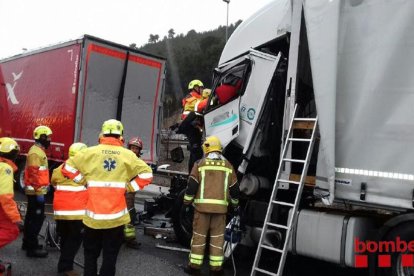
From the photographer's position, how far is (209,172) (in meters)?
5.22

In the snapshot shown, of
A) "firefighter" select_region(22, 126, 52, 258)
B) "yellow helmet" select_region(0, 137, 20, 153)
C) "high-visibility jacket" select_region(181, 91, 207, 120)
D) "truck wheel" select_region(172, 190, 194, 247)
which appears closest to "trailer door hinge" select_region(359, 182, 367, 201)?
"truck wheel" select_region(172, 190, 194, 247)

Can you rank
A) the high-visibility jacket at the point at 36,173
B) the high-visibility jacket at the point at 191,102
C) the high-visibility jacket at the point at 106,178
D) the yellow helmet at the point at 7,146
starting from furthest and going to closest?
the high-visibility jacket at the point at 191,102
the high-visibility jacket at the point at 36,173
the yellow helmet at the point at 7,146
the high-visibility jacket at the point at 106,178

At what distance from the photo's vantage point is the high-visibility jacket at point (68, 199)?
197 inches

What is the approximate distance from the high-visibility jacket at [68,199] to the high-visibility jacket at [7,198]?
726mm

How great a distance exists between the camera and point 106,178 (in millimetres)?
4055

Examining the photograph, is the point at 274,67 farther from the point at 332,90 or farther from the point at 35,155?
the point at 35,155

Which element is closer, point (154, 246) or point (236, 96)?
point (236, 96)

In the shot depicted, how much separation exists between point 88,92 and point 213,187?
4240 mm

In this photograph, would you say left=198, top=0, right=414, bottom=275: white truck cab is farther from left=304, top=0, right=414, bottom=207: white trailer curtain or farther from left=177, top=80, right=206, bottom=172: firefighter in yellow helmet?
left=177, top=80, right=206, bottom=172: firefighter in yellow helmet

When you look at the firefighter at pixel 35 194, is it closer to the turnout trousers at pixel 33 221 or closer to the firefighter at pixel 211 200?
the turnout trousers at pixel 33 221

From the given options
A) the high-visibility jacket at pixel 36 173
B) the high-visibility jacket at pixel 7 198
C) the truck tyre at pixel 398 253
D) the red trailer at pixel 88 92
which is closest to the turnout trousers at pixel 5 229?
the high-visibility jacket at pixel 7 198

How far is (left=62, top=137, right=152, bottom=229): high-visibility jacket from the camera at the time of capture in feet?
13.3

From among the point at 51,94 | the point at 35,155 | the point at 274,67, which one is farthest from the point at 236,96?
the point at 51,94

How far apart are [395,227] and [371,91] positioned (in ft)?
4.10
